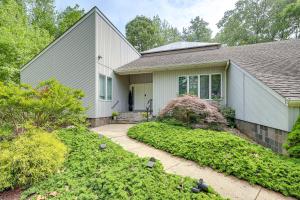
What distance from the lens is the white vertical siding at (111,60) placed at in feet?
34.9

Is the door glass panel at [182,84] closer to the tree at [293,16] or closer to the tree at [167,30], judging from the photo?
the tree at [293,16]

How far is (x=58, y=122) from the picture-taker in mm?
5652

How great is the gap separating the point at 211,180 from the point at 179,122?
4.42 m

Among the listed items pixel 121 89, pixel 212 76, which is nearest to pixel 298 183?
pixel 212 76

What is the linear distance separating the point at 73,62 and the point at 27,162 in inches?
330

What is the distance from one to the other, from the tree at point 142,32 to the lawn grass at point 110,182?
89.0 feet

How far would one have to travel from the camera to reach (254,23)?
25719 mm

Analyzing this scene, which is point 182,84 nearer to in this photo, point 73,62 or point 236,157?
point 73,62

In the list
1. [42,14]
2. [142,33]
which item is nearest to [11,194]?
[42,14]

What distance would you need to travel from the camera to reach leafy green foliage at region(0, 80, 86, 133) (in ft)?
15.1

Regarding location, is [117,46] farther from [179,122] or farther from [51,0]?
[51,0]

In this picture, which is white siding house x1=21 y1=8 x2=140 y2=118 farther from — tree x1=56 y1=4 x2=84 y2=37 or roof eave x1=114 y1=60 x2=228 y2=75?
tree x1=56 y1=4 x2=84 y2=37

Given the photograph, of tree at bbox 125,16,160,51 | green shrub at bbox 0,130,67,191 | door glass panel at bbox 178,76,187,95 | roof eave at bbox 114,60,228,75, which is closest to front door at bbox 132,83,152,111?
roof eave at bbox 114,60,228,75

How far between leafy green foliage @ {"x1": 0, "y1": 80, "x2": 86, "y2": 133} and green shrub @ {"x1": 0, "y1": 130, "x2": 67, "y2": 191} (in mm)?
984
